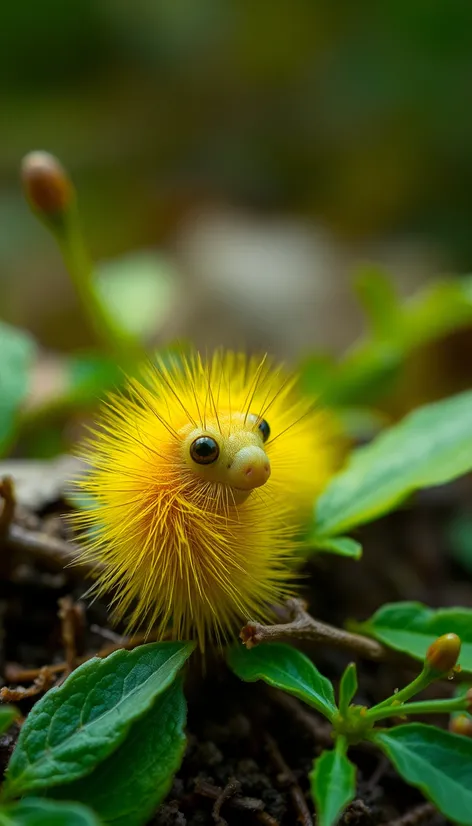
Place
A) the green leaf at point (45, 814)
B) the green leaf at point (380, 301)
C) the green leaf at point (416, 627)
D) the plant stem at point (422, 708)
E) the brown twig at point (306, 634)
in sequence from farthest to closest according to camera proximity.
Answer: the green leaf at point (380, 301), the green leaf at point (416, 627), the brown twig at point (306, 634), the plant stem at point (422, 708), the green leaf at point (45, 814)

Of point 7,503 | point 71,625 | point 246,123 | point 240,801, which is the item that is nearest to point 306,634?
point 240,801

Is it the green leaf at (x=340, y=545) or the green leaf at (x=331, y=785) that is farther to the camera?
the green leaf at (x=340, y=545)

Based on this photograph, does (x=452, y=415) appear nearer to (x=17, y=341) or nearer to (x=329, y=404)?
(x=329, y=404)

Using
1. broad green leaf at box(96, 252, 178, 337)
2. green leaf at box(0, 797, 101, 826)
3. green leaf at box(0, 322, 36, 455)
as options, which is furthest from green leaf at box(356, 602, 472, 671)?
broad green leaf at box(96, 252, 178, 337)

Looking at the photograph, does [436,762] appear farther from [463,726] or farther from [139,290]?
[139,290]

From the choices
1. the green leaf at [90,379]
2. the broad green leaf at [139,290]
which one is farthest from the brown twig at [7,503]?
the broad green leaf at [139,290]

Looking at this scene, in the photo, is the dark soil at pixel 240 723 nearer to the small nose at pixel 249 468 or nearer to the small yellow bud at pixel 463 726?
the small yellow bud at pixel 463 726
